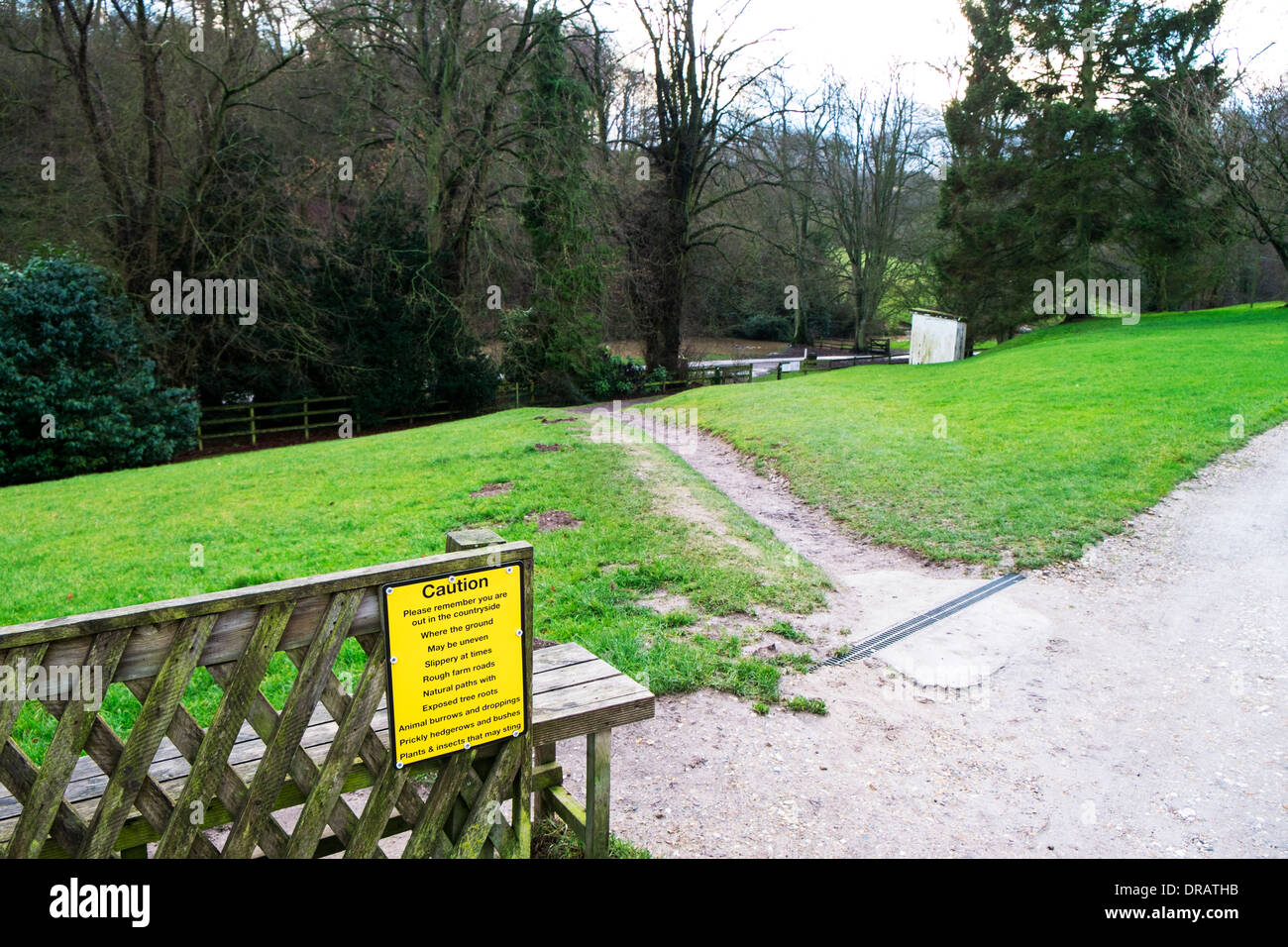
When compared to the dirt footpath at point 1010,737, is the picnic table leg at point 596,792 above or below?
above

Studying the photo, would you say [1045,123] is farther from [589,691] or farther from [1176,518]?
[589,691]

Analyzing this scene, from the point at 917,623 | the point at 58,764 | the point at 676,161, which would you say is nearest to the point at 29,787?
the point at 58,764

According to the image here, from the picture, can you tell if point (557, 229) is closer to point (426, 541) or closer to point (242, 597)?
point (426, 541)

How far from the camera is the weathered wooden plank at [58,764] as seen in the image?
227 cm

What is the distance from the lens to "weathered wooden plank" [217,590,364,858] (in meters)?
2.61

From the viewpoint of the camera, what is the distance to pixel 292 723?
8.59 ft

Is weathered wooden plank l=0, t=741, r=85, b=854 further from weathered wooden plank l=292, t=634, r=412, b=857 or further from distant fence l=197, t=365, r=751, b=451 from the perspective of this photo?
distant fence l=197, t=365, r=751, b=451

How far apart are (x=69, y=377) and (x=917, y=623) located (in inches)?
770

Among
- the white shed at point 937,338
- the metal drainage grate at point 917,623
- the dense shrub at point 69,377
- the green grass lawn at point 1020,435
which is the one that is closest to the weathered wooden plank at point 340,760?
the metal drainage grate at point 917,623

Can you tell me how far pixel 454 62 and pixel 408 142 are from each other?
2.98 meters

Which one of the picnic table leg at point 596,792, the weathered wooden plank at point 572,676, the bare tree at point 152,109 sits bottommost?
the picnic table leg at point 596,792

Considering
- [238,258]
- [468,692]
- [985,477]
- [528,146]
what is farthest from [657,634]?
[528,146]

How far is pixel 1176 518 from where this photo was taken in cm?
1015

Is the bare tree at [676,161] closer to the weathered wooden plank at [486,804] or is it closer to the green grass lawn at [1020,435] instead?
the green grass lawn at [1020,435]
